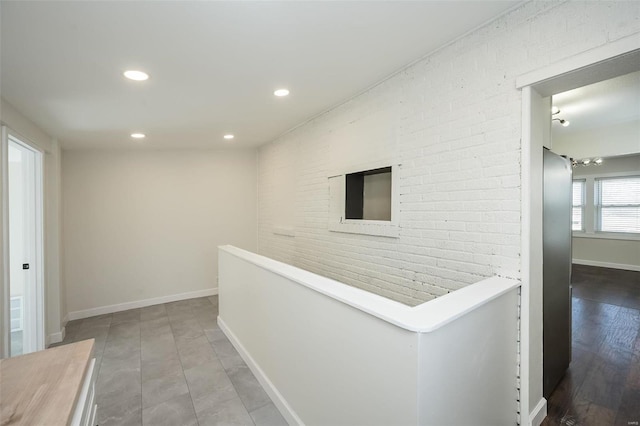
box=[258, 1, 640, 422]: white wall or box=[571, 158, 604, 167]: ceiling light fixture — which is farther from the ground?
box=[571, 158, 604, 167]: ceiling light fixture

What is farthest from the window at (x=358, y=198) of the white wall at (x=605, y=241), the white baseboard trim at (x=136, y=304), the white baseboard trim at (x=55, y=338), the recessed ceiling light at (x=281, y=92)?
the white wall at (x=605, y=241)

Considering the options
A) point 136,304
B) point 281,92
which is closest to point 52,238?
point 136,304

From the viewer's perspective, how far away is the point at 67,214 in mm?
4137

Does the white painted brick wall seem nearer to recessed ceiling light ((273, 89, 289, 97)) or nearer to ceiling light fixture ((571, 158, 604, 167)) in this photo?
recessed ceiling light ((273, 89, 289, 97))

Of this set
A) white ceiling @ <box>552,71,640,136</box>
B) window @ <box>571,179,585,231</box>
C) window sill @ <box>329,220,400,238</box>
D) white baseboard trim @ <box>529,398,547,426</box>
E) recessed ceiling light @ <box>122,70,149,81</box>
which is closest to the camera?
white baseboard trim @ <box>529,398,547,426</box>

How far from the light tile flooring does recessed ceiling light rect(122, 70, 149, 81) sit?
99.7 inches

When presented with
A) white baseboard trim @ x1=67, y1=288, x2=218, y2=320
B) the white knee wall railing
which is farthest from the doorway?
the white knee wall railing

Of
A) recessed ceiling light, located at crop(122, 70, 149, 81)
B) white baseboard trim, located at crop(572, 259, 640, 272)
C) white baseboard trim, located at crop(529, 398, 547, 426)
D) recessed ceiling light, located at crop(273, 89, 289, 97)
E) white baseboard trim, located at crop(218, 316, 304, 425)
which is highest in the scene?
recessed ceiling light, located at crop(273, 89, 289, 97)

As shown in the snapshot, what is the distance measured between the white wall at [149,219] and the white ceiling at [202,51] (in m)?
1.40

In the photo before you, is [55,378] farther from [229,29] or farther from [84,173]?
[84,173]

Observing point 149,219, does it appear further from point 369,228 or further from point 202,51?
point 369,228

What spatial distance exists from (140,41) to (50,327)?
3583mm

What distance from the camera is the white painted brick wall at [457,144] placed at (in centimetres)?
164

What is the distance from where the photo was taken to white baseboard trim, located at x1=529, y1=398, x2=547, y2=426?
6.03 feet
